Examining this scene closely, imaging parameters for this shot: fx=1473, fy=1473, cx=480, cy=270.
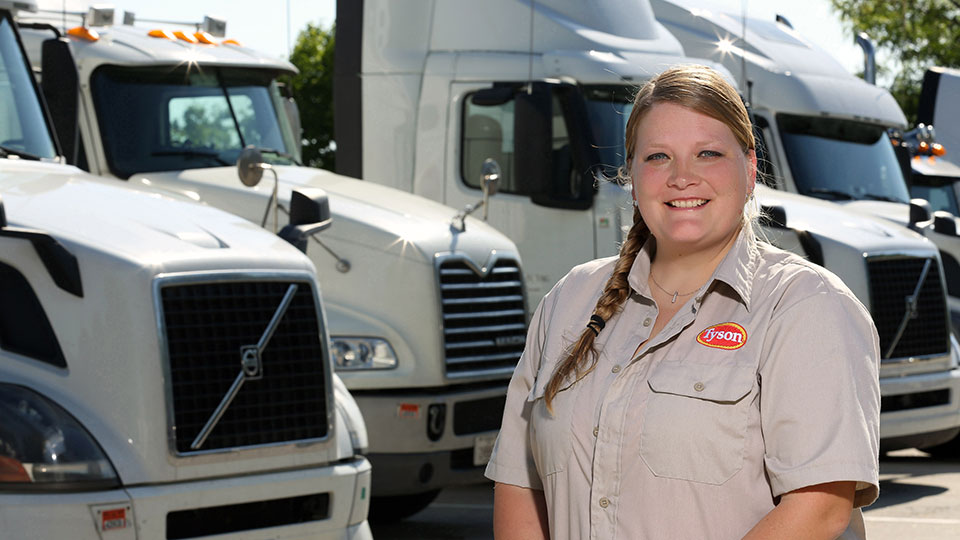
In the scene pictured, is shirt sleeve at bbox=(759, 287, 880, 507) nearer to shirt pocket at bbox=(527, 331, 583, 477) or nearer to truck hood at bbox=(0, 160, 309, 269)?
shirt pocket at bbox=(527, 331, 583, 477)

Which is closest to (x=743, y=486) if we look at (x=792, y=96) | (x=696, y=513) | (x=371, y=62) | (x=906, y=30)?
(x=696, y=513)

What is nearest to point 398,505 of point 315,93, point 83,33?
point 83,33

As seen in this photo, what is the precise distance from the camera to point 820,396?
246 cm

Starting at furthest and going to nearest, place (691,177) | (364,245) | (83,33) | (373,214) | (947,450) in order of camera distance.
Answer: (947,450) → (83,33) → (373,214) → (364,245) → (691,177)

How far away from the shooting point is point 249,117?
30.5ft

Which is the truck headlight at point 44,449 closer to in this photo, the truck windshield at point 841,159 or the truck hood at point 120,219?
the truck hood at point 120,219

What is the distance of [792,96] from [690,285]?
9640mm

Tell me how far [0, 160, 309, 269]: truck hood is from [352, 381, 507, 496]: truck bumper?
1.92m

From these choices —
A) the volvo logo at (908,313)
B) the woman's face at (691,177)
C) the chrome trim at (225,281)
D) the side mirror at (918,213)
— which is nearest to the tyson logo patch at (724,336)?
the woman's face at (691,177)

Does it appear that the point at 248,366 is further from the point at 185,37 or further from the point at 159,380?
the point at 185,37

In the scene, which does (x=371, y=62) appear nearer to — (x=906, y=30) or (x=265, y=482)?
(x=265, y=482)

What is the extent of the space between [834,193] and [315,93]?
34440mm

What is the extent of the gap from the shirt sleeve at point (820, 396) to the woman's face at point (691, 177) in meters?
0.26

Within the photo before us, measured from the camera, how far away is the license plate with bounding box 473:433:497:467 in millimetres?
8148
